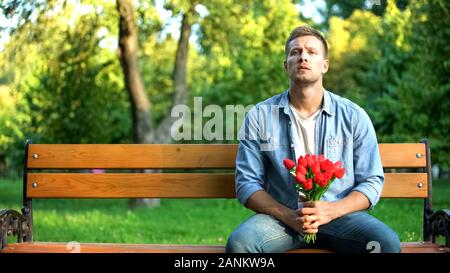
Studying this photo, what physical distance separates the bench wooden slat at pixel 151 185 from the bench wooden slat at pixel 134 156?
0.07 meters

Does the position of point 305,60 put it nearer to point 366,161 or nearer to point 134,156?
point 366,161

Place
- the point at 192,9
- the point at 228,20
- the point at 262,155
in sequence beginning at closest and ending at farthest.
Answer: the point at 262,155 → the point at 192,9 → the point at 228,20

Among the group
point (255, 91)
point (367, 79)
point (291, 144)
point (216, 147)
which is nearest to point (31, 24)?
point (216, 147)

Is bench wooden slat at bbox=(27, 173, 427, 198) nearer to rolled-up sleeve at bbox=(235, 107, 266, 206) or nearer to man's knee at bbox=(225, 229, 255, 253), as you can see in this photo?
rolled-up sleeve at bbox=(235, 107, 266, 206)

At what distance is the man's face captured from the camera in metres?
3.89

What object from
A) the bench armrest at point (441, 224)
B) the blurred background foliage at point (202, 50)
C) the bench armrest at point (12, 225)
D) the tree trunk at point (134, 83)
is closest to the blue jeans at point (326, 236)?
the bench armrest at point (441, 224)

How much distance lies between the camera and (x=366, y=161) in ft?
12.8

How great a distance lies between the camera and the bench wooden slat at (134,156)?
4.56 meters

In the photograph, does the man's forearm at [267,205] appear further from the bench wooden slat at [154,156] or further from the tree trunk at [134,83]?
the tree trunk at [134,83]

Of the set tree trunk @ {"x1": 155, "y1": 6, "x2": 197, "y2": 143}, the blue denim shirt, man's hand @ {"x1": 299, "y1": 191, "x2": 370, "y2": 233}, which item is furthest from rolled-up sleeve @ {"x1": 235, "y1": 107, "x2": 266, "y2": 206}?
tree trunk @ {"x1": 155, "y1": 6, "x2": 197, "y2": 143}

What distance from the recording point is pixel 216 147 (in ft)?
15.0
